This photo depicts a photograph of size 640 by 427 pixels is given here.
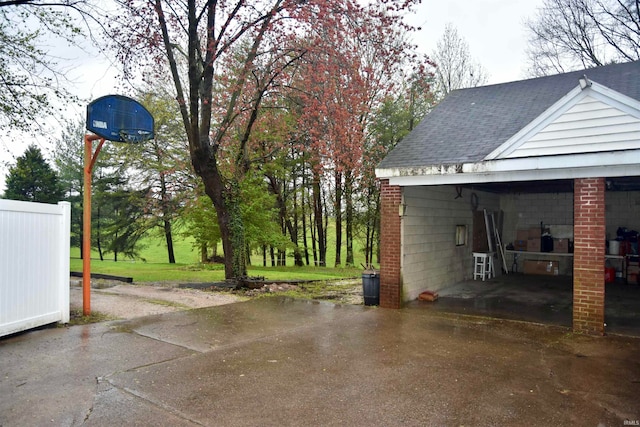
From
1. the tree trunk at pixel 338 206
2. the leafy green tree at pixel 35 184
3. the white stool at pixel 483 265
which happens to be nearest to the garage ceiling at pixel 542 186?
the white stool at pixel 483 265

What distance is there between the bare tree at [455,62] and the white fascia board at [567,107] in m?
16.7

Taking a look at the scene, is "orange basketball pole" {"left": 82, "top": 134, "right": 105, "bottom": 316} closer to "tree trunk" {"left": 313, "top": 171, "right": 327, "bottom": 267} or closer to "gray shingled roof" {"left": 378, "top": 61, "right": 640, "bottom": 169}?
"gray shingled roof" {"left": 378, "top": 61, "right": 640, "bottom": 169}

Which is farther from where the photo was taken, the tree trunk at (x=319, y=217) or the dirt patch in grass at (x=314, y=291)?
the tree trunk at (x=319, y=217)

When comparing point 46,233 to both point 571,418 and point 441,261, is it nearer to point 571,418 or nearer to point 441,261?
point 571,418

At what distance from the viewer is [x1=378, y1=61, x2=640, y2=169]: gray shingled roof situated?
27.0 feet

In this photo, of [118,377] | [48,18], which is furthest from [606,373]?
[48,18]

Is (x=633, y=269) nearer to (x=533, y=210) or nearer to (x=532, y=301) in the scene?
(x=533, y=210)

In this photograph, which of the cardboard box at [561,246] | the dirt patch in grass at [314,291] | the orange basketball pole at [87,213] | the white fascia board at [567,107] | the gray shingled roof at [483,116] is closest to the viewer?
the white fascia board at [567,107]

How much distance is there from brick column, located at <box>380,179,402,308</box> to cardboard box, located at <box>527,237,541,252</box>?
687cm

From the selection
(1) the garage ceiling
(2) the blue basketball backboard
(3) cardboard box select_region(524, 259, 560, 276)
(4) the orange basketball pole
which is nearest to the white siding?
(1) the garage ceiling

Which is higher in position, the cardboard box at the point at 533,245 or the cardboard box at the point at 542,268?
the cardboard box at the point at 533,245

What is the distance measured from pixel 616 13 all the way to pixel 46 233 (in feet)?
80.7

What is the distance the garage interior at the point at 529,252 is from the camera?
8727 mm

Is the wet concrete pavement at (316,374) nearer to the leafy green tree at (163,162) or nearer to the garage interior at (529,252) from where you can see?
the garage interior at (529,252)
